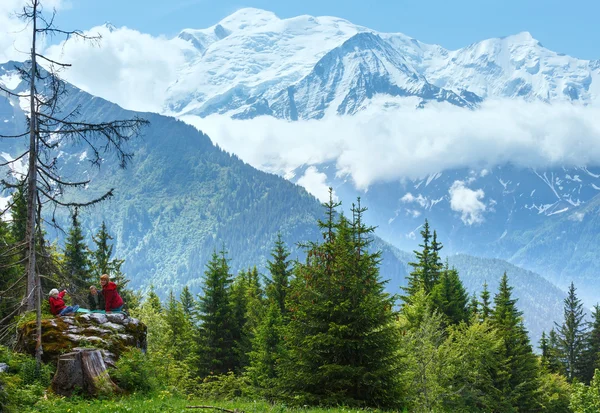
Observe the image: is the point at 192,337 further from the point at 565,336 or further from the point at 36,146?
the point at 565,336

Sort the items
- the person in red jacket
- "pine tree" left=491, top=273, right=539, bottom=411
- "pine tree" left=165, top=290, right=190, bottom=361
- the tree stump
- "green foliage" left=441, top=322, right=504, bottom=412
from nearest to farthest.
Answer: the tree stump → the person in red jacket → "green foliage" left=441, top=322, right=504, bottom=412 → "pine tree" left=491, top=273, right=539, bottom=411 → "pine tree" left=165, top=290, right=190, bottom=361

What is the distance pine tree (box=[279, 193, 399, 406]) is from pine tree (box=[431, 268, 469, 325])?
32105 millimetres

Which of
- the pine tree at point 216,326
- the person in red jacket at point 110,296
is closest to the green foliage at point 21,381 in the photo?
the person in red jacket at point 110,296

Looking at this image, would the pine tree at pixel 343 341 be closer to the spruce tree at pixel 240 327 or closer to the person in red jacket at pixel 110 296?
the person in red jacket at pixel 110 296

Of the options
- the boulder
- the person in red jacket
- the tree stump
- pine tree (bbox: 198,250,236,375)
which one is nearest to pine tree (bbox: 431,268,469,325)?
pine tree (bbox: 198,250,236,375)

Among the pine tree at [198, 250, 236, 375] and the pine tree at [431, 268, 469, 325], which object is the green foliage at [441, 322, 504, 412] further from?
the pine tree at [198, 250, 236, 375]

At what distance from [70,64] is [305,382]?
1467 cm

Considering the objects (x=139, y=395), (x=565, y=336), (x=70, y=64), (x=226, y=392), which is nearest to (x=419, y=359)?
(x=226, y=392)

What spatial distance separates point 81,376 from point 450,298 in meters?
47.7

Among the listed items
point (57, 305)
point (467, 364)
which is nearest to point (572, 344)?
point (467, 364)

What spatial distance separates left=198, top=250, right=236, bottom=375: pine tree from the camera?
156 ft

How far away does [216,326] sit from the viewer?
47.9 meters

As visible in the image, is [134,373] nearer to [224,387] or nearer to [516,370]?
[224,387]

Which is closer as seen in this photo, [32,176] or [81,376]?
[81,376]
